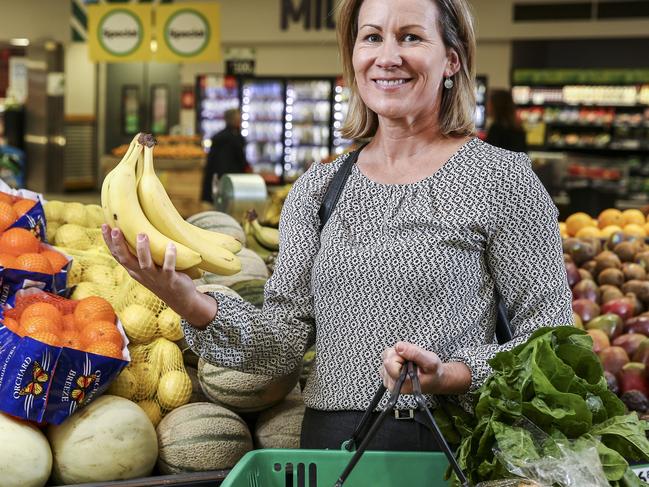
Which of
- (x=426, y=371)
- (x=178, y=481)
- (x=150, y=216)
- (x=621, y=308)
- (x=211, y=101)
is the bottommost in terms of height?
(x=178, y=481)

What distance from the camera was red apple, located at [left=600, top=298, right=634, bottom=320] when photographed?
4.07 metres

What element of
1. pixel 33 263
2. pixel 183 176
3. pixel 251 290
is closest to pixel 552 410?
pixel 33 263

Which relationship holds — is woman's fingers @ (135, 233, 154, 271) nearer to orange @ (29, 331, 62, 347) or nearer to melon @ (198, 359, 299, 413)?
orange @ (29, 331, 62, 347)

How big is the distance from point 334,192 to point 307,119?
1207 cm

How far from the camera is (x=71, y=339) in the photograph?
2.27 m

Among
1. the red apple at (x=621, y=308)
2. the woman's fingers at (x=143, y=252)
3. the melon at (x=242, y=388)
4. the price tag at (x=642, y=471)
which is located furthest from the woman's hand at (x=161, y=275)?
the red apple at (x=621, y=308)

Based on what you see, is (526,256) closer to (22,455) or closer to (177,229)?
(177,229)

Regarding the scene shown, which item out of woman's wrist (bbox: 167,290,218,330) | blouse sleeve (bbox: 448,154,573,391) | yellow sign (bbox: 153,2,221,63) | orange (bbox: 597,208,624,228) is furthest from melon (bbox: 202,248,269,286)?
yellow sign (bbox: 153,2,221,63)

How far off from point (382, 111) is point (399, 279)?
A: 377 mm

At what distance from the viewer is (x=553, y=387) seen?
1.65m

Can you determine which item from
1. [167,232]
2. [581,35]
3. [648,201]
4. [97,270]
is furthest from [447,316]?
[581,35]

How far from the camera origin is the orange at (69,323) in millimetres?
2371

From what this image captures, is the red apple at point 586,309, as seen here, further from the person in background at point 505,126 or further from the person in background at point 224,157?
the person in background at point 224,157

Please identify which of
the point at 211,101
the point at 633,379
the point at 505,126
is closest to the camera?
the point at 633,379
